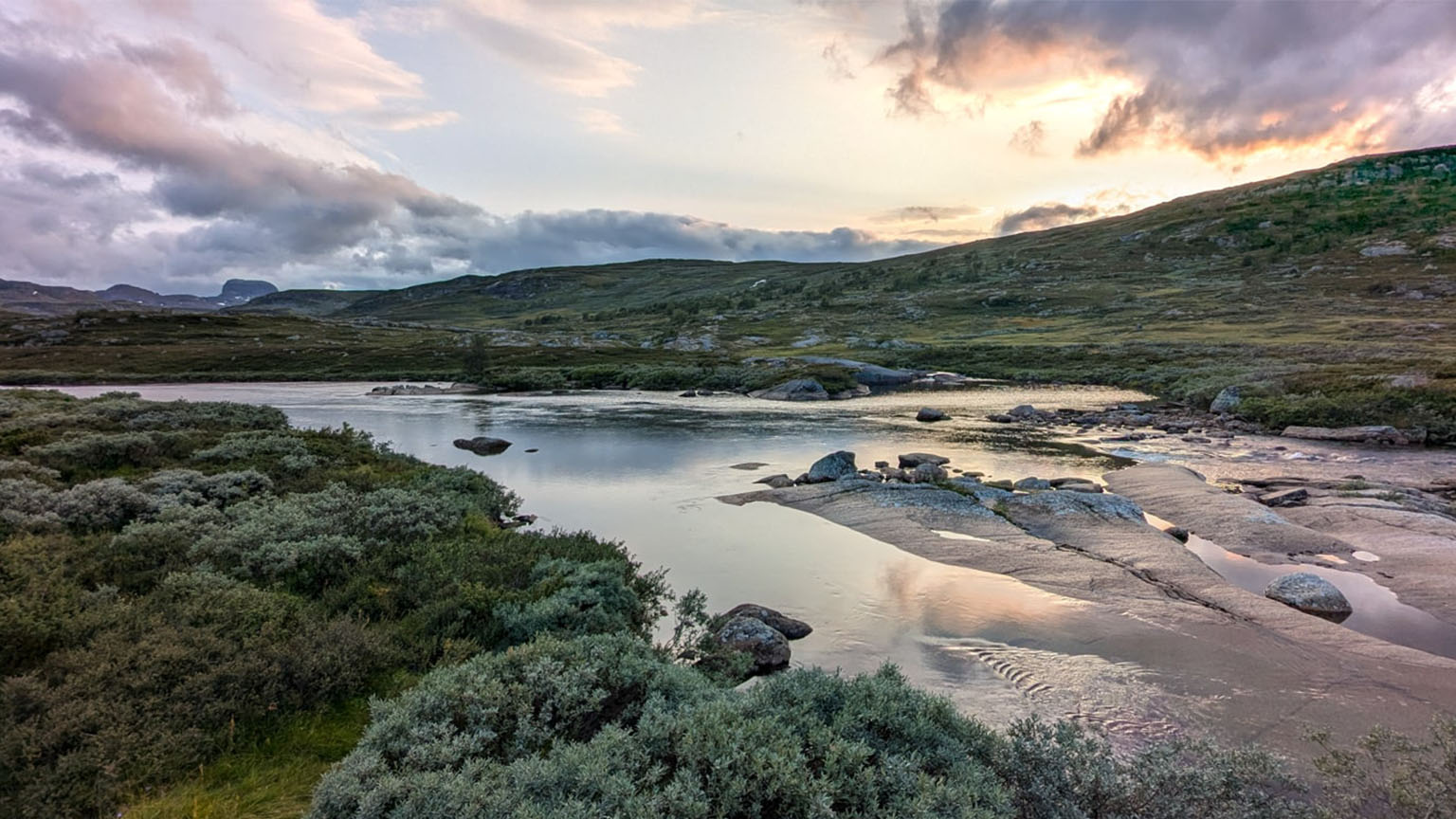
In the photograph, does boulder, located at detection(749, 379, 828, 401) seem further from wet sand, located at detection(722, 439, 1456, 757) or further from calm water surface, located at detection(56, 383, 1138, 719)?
wet sand, located at detection(722, 439, 1456, 757)

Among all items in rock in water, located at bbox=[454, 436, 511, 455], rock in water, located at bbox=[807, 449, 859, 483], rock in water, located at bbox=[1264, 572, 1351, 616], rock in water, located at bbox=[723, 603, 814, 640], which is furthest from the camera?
rock in water, located at bbox=[454, 436, 511, 455]

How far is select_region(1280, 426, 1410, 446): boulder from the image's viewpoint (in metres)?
34.6

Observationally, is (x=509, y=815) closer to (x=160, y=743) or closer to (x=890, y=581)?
(x=160, y=743)

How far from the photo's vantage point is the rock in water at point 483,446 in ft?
118

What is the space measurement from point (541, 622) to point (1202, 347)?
92142 millimetres

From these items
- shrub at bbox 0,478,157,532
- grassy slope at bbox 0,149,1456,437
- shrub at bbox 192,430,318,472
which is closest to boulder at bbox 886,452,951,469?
shrub at bbox 192,430,318,472

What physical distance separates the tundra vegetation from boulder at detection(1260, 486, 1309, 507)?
58.4ft

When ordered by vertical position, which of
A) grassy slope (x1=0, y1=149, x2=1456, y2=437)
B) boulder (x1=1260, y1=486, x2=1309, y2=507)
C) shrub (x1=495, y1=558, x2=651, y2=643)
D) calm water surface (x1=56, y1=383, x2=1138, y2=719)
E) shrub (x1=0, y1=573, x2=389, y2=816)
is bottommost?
calm water surface (x1=56, y1=383, x2=1138, y2=719)

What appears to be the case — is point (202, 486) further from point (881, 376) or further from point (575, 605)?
point (881, 376)

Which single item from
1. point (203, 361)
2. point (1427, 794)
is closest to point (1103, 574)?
point (1427, 794)

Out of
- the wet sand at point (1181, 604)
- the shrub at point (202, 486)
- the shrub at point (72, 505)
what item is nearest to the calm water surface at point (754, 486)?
the wet sand at point (1181, 604)

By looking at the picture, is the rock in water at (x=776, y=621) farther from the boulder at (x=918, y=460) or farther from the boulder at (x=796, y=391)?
the boulder at (x=796, y=391)

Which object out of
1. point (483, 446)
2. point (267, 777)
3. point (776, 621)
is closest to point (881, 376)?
point (483, 446)

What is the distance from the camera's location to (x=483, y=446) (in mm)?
36500
